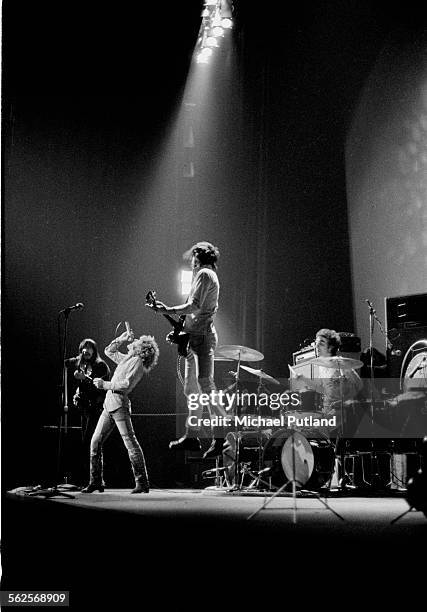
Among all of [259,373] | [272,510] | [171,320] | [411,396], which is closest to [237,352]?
[259,373]


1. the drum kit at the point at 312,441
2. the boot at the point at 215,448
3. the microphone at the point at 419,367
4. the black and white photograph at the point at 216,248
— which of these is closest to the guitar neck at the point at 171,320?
the black and white photograph at the point at 216,248

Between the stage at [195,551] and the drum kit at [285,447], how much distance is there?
4.80ft

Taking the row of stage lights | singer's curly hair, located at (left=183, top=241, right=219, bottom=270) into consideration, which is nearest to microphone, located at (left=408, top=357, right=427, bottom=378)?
singer's curly hair, located at (left=183, top=241, right=219, bottom=270)

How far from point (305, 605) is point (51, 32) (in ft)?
20.3

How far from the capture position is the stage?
2684 millimetres

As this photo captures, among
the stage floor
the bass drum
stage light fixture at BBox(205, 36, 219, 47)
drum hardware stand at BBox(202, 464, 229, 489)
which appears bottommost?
drum hardware stand at BBox(202, 464, 229, 489)

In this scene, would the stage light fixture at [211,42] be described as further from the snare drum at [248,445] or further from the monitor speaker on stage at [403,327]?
the snare drum at [248,445]

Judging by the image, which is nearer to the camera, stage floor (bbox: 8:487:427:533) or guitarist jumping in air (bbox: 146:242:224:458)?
stage floor (bbox: 8:487:427:533)

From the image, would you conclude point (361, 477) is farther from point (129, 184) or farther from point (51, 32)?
point (51, 32)

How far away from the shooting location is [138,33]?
7.77 metres

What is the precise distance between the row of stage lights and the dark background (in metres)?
0.12

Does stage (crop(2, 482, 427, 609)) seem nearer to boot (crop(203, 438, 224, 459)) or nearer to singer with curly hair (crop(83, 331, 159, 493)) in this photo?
boot (crop(203, 438, 224, 459))

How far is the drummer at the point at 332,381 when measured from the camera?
6379 millimetres

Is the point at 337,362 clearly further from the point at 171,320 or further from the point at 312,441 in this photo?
the point at 171,320
